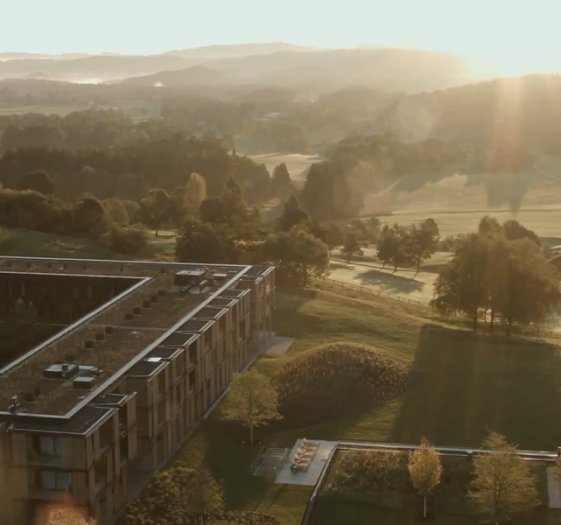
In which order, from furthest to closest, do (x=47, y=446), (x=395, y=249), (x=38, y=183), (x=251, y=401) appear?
(x=38, y=183)
(x=395, y=249)
(x=251, y=401)
(x=47, y=446)

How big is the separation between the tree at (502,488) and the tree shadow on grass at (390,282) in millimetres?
36894

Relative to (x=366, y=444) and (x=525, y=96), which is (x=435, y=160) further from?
(x=366, y=444)

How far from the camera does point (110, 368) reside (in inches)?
1592

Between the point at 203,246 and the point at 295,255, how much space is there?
6.71 meters

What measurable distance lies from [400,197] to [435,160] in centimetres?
1813

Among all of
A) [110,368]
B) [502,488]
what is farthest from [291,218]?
[502,488]

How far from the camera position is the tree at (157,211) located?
290ft

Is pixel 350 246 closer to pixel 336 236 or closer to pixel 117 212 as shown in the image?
pixel 336 236

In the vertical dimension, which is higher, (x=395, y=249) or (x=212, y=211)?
(x=212, y=211)

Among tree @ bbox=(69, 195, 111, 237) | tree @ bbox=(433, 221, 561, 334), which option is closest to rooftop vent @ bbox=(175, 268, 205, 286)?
tree @ bbox=(433, 221, 561, 334)

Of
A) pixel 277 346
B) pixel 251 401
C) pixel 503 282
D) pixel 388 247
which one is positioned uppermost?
pixel 503 282

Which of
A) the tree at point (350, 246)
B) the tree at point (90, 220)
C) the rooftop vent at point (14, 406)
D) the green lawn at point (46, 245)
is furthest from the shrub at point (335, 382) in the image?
the tree at point (350, 246)

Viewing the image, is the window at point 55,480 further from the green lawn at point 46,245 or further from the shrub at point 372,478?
the green lawn at point 46,245

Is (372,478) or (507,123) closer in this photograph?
(372,478)
